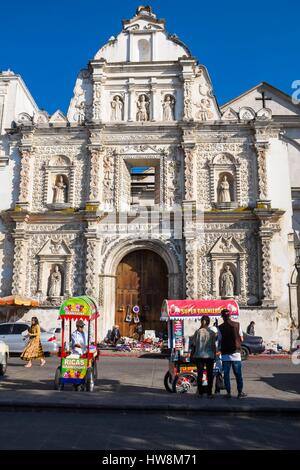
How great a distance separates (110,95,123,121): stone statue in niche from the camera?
73.4ft

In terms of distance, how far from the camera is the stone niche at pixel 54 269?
20594 mm

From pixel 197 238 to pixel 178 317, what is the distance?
1019 cm

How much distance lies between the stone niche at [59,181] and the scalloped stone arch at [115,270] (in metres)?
3.46

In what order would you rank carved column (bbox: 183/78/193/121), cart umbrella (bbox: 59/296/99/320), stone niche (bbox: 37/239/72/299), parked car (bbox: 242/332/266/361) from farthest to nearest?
carved column (bbox: 183/78/193/121) < stone niche (bbox: 37/239/72/299) < parked car (bbox: 242/332/266/361) < cart umbrella (bbox: 59/296/99/320)

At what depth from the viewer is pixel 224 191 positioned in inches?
840

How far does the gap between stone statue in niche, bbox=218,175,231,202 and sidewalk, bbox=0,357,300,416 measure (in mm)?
9314

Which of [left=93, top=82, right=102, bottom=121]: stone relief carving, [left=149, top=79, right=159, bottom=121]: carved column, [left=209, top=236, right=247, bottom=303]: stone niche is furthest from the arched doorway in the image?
[left=93, top=82, right=102, bottom=121]: stone relief carving

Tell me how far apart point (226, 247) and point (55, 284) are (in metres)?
7.84

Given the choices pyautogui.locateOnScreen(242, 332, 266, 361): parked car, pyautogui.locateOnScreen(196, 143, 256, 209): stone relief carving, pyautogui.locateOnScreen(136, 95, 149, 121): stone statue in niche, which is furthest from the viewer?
pyautogui.locateOnScreen(136, 95, 149, 121): stone statue in niche

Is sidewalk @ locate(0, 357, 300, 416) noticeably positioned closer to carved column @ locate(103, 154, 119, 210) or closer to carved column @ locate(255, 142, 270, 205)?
carved column @ locate(255, 142, 270, 205)

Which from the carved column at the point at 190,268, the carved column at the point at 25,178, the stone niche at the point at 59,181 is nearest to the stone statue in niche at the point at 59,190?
the stone niche at the point at 59,181

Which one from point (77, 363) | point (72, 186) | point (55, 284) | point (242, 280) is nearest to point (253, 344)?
point (242, 280)

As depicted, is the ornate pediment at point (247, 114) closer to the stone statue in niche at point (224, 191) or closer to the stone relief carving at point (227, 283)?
the stone statue in niche at point (224, 191)
